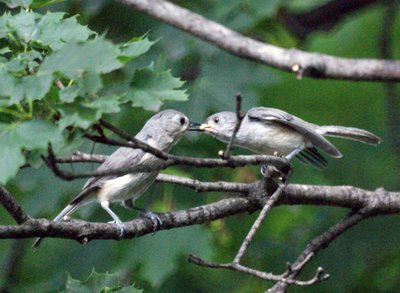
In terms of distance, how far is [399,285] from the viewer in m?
6.84

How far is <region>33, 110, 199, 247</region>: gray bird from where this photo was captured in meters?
5.41

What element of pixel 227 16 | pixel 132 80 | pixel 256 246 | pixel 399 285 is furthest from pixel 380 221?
pixel 132 80

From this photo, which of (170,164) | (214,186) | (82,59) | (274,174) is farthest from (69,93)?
(274,174)

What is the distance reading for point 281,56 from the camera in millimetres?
6551

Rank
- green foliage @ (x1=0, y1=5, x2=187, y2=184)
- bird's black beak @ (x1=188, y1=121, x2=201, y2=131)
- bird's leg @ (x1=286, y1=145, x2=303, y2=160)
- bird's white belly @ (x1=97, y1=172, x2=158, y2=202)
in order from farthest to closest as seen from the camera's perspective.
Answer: bird's black beak @ (x1=188, y1=121, x2=201, y2=131) → bird's leg @ (x1=286, y1=145, x2=303, y2=160) → bird's white belly @ (x1=97, y1=172, x2=158, y2=202) → green foliage @ (x1=0, y1=5, x2=187, y2=184)

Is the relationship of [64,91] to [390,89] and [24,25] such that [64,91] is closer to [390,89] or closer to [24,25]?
[24,25]

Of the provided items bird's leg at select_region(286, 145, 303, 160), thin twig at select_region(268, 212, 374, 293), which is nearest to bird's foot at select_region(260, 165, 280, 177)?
thin twig at select_region(268, 212, 374, 293)

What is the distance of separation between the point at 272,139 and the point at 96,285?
2.06 meters

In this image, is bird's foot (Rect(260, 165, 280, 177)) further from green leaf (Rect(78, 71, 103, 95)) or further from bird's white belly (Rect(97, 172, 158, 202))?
green leaf (Rect(78, 71, 103, 95))

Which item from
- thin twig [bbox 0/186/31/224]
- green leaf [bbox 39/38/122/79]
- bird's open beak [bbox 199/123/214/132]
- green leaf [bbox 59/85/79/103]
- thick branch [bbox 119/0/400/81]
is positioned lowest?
bird's open beak [bbox 199/123/214/132]

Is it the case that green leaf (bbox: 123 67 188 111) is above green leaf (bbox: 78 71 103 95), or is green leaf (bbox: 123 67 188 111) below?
below

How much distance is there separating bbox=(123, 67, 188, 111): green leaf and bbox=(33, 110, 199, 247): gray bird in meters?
1.60

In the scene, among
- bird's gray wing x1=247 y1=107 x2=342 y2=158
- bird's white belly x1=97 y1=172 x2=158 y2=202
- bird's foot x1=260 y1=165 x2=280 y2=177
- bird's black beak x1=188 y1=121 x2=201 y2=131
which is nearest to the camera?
bird's foot x1=260 y1=165 x2=280 y2=177

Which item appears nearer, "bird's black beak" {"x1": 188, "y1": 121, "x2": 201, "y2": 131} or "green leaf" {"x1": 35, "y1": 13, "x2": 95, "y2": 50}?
"green leaf" {"x1": 35, "y1": 13, "x2": 95, "y2": 50}
